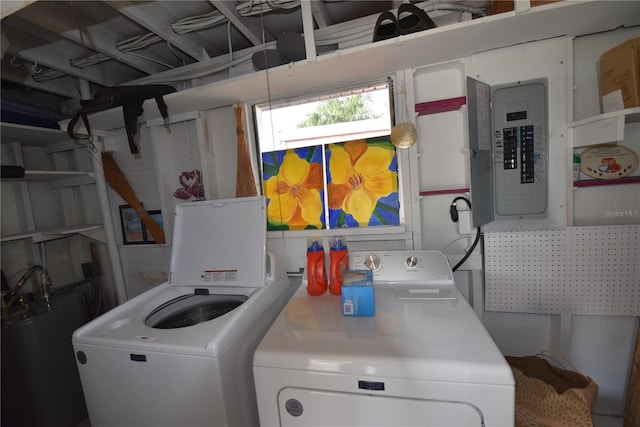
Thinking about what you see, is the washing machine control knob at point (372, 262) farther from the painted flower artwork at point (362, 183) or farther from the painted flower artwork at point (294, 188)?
the painted flower artwork at point (294, 188)

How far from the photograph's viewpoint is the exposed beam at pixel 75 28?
1257 mm

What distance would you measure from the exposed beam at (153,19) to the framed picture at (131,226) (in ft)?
4.41

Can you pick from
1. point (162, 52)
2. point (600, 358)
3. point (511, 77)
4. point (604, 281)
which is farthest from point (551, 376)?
point (162, 52)

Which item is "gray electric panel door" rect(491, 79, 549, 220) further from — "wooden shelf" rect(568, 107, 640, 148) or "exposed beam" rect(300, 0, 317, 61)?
"exposed beam" rect(300, 0, 317, 61)

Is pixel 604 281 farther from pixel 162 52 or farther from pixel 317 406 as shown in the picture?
pixel 162 52

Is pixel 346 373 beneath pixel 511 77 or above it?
beneath

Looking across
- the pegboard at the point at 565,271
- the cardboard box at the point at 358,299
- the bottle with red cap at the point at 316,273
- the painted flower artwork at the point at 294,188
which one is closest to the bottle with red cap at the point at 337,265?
the bottle with red cap at the point at 316,273

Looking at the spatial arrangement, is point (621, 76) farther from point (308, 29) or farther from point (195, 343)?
point (195, 343)

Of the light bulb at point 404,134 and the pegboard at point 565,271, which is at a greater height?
the light bulb at point 404,134

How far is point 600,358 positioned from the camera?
4.79 feet

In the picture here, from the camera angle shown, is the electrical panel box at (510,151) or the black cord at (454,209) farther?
the black cord at (454,209)

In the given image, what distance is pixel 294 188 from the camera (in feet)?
5.87

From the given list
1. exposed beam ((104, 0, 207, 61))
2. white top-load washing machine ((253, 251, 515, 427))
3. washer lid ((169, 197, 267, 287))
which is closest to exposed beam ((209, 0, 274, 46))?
exposed beam ((104, 0, 207, 61))

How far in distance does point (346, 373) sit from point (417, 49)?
4.58ft
